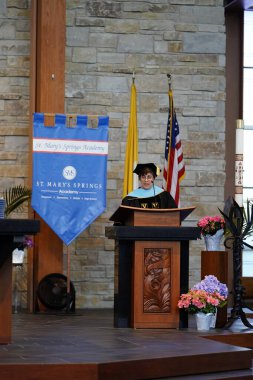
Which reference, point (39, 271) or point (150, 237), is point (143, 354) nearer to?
point (150, 237)

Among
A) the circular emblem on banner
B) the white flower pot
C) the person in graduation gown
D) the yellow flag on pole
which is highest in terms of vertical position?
the yellow flag on pole

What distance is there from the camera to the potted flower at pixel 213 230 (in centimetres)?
796

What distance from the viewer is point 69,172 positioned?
29.8 ft

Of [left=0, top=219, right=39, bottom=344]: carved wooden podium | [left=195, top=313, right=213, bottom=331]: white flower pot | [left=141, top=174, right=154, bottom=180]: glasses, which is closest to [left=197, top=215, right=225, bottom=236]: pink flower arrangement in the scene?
[left=141, top=174, right=154, bottom=180]: glasses

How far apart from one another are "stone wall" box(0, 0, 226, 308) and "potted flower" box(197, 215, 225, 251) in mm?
2231

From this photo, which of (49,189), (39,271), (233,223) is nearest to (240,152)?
(233,223)

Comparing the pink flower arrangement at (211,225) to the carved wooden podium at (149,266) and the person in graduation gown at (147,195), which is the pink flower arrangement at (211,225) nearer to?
the person in graduation gown at (147,195)

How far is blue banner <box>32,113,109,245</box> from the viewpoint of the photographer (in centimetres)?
902

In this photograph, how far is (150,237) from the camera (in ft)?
24.2

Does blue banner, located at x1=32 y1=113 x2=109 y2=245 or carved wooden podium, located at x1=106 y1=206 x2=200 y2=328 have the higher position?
blue banner, located at x1=32 y1=113 x2=109 y2=245

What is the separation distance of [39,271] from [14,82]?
2160 millimetres

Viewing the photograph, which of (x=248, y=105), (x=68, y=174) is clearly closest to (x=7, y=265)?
(x=68, y=174)

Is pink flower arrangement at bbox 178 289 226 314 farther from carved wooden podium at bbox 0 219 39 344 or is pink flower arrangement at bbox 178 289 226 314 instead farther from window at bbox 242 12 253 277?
window at bbox 242 12 253 277

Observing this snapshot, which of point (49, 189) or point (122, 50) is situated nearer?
point (49, 189)
